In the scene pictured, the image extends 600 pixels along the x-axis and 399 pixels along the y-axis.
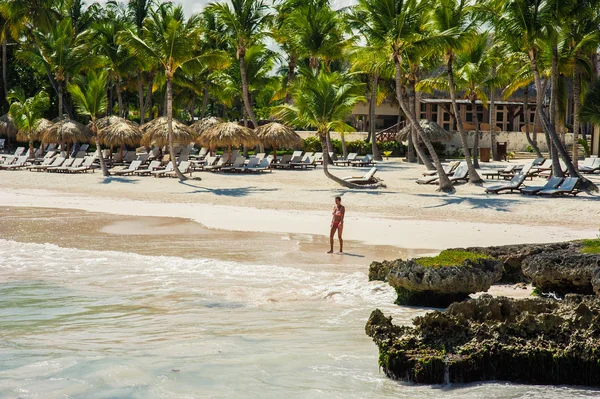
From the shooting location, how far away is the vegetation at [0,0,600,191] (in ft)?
73.3

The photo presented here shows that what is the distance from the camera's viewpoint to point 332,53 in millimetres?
36625

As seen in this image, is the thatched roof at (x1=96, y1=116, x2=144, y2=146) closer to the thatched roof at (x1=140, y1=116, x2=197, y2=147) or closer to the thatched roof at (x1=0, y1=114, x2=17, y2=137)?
the thatched roof at (x1=140, y1=116, x2=197, y2=147)

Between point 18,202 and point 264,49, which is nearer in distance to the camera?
point 18,202

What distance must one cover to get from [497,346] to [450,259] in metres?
3.12

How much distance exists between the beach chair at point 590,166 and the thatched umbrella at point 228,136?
12.8 metres

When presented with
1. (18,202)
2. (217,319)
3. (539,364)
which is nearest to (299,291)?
(217,319)

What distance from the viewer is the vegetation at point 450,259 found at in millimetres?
9352

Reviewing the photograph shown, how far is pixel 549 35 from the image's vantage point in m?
21.7

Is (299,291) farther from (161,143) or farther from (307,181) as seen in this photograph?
(161,143)

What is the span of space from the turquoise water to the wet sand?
0.89 meters

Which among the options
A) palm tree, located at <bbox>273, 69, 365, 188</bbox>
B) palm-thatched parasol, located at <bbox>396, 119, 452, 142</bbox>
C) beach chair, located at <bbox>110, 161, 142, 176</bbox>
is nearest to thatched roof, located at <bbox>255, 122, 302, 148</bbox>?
beach chair, located at <bbox>110, 161, 142, 176</bbox>

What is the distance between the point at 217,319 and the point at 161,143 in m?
22.8

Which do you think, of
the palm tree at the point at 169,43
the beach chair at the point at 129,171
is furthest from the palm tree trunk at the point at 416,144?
the beach chair at the point at 129,171

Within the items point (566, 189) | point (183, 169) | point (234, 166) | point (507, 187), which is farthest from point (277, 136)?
point (566, 189)
